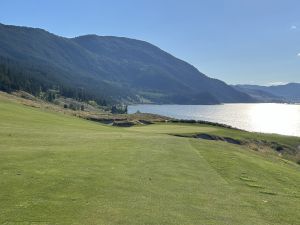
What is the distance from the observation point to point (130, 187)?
2111 centimetres

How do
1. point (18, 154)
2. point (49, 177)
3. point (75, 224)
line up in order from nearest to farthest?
point (75, 224)
point (49, 177)
point (18, 154)

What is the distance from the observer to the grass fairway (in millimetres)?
16538

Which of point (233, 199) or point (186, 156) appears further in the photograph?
point (186, 156)

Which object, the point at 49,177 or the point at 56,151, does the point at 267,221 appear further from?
the point at 56,151

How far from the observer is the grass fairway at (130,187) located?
54.3ft

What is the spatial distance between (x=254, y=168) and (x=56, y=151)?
17.6 metres

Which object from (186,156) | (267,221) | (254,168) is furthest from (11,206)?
(254,168)

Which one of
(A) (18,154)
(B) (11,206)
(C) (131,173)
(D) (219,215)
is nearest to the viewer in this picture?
(B) (11,206)

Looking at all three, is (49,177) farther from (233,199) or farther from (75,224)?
(233,199)

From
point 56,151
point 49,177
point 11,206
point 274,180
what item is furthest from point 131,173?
point 274,180

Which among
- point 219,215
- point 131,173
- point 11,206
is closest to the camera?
point 11,206

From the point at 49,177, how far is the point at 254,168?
66.8ft

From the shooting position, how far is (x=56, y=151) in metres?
29.5

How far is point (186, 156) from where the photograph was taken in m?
35.1
